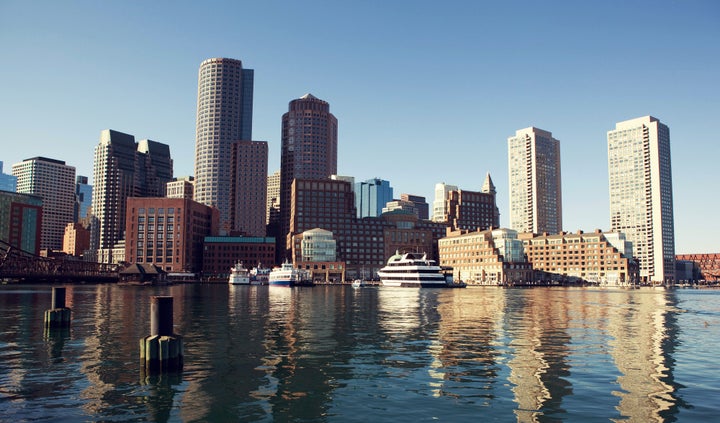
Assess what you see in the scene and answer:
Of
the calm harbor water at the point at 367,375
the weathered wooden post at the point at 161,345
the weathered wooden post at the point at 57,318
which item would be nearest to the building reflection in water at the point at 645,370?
the calm harbor water at the point at 367,375

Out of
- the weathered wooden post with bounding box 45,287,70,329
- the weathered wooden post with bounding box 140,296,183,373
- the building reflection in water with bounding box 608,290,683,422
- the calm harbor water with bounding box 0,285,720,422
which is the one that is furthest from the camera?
the weathered wooden post with bounding box 45,287,70,329

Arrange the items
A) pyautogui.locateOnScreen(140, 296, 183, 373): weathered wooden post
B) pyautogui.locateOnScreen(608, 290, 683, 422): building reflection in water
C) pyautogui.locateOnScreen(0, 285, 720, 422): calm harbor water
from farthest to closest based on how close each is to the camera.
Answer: pyautogui.locateOnScreen(140, 296, 183, 373): weathered wooden post, pyautogui.locateOnScreen(608, 290, 683, 422): building reflection in water, pyautogui.locateOnScreen(0, 285, 720, 422): calm harbor water

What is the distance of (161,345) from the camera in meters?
37.2

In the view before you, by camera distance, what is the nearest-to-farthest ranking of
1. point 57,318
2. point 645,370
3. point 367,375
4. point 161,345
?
1. point 367,375
2. point 161,345
3. point 645,370
4. point 57,318

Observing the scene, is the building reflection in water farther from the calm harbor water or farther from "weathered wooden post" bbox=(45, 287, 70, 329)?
"weathered wooden post" bbox=(45, 287, 70, 329)

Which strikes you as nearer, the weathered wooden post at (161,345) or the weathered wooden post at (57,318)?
the weathered wooden post at (161,345)

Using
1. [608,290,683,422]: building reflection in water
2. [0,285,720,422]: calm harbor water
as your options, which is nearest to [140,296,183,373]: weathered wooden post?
[0,285,720,422]: calm harbor water

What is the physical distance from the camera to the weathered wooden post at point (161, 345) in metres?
36.8

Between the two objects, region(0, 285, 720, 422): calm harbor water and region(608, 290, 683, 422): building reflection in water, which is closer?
region(0, 285, 720, 422): calm harbor water

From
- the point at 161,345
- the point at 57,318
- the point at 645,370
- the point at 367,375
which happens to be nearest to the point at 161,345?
the point at 161,345

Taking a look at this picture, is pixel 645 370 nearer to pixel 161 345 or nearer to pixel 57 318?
pixel 161 345

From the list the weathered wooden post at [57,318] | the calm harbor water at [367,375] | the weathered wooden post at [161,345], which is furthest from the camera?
the weathered wooden post at [57,318]

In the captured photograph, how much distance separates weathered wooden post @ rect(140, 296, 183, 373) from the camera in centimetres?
3675

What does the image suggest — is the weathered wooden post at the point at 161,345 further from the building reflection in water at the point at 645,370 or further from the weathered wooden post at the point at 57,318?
the weathered wooden post at the point at 57,318
